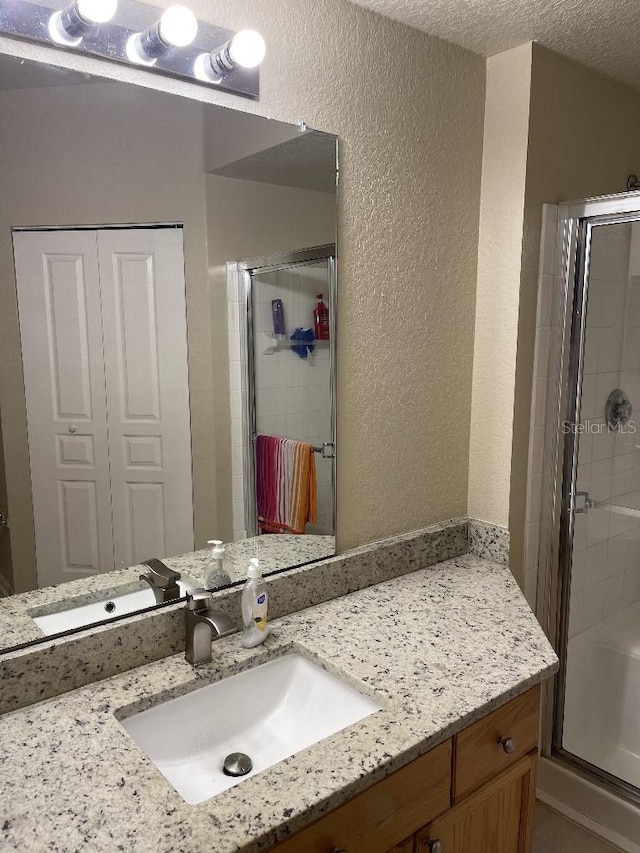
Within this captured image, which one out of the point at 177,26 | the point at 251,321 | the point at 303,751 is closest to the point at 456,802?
the point at 303,751

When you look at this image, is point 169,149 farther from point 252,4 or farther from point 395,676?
point 395,676

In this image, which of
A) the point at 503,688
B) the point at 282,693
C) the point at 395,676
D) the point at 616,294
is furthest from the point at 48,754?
the point at 616,294

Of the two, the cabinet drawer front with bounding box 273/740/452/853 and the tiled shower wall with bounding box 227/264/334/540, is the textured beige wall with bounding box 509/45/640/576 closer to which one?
the tiled shower wall with bounding box 227/264/334/540

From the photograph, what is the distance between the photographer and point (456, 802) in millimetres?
1285

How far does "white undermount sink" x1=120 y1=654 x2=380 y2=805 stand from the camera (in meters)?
1.22

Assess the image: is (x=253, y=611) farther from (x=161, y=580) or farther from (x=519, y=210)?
(x=519, y=210)

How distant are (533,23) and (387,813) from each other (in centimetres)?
182

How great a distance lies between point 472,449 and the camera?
2021 mm

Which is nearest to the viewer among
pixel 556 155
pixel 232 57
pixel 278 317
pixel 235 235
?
pixel 232 57

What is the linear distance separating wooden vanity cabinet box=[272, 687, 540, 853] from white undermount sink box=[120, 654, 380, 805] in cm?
16

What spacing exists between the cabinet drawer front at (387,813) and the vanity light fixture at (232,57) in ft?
4.56

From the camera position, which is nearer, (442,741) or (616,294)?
(442,741)

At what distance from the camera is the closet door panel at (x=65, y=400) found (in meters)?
1.23

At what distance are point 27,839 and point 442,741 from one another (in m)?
0.70
